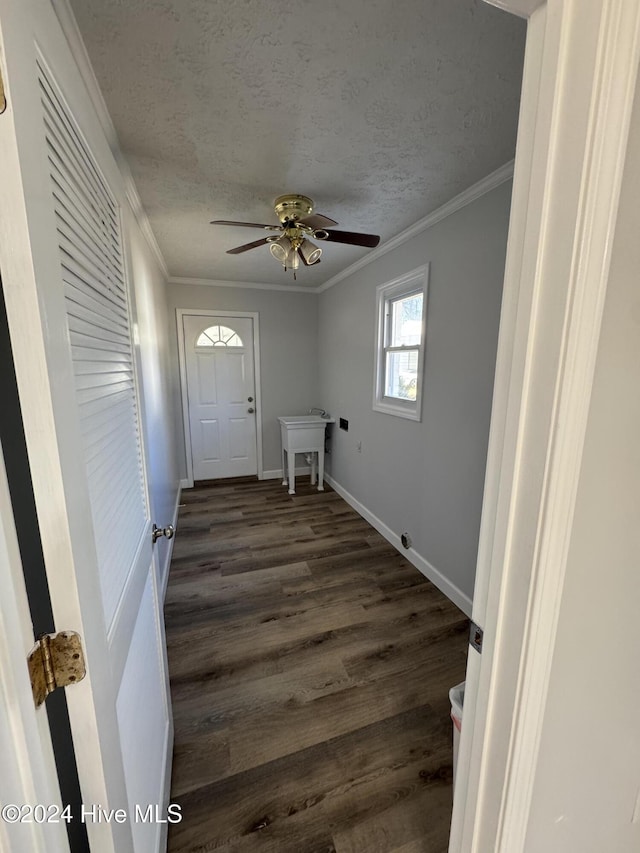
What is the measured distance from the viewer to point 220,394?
165 inches

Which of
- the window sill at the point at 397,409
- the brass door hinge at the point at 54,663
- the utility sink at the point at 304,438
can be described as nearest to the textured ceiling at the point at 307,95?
the window sill at the point at 397,409

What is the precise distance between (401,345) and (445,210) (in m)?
0.97

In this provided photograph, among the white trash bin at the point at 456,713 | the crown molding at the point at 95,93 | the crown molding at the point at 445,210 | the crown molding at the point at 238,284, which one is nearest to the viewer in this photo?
the crown molding at the point at 95,93

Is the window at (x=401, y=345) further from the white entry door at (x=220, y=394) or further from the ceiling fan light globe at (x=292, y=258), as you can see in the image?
the white entry door at (x=220, y=394)

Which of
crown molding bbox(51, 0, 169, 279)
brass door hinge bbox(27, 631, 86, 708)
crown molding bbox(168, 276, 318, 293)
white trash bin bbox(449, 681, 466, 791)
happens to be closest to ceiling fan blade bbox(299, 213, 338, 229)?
crown molding bbox(51, 0, 169, 279)

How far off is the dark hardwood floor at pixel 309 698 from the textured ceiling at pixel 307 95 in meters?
2.46

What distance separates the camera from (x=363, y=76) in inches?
45.7

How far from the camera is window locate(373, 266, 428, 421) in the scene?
247 centimetres

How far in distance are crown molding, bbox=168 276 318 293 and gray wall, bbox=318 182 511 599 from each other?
1047mm

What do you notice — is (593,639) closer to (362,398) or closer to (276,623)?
(276,623)

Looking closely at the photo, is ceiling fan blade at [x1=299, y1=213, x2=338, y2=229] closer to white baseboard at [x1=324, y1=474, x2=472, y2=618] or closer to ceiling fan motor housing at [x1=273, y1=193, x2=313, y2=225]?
ceiling fan motor housing at [x1=273, y1=193, x2=313, y2=225]

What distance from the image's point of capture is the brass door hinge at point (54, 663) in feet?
1.54

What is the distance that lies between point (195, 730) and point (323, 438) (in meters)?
2.92

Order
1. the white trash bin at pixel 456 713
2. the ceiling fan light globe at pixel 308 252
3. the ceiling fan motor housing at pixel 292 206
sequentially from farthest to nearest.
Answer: the ceiling fan light globe at pixel 308 252, the ceiling fan motor housing at pixel 292 206, the white trash bin at pixel 456 713
